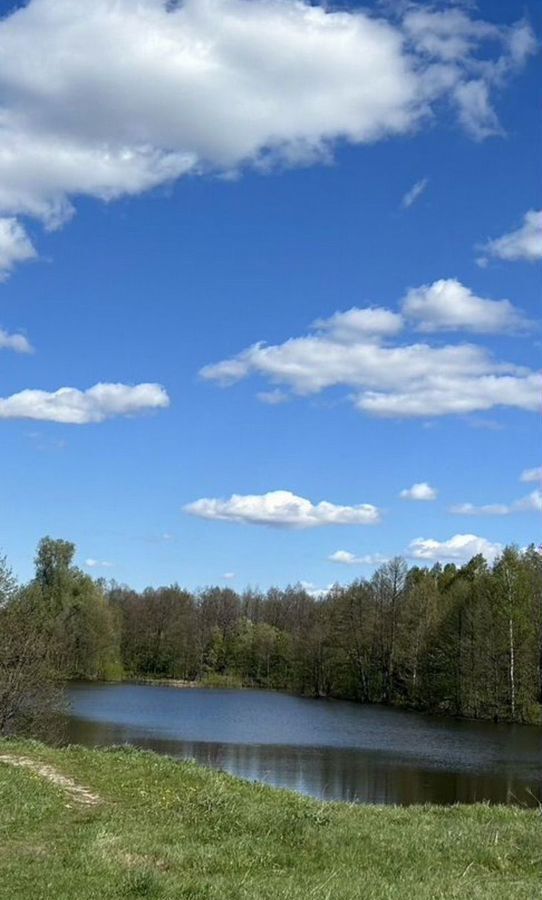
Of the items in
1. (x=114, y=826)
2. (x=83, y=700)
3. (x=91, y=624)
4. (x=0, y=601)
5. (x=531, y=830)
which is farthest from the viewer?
(x=91, y=624)

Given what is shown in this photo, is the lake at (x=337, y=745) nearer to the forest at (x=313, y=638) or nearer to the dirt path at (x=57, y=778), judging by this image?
the forest at (x=313, y=638)

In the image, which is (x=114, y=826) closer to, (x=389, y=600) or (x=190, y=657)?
(x=389, y=600)

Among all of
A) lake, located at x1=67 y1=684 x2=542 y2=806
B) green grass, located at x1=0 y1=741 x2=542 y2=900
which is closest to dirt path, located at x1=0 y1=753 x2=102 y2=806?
green grass, located at x1=0 y1=741 x2=542 y2=900

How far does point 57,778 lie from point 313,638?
84859mm

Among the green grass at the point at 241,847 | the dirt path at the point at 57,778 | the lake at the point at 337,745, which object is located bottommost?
the lake at the point at 337,745

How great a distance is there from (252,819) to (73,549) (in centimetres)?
8453

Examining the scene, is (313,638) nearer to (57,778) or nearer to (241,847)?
(57,778)

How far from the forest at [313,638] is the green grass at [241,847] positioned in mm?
18611

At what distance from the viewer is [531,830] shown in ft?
42.0

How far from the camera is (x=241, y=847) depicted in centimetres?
1047

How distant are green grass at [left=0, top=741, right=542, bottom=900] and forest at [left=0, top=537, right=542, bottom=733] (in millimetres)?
18611

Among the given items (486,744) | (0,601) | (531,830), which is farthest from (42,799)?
(486,744)

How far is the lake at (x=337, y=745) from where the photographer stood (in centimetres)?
3206

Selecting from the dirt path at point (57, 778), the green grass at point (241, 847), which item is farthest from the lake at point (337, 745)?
the green grass at point (241, 847)
